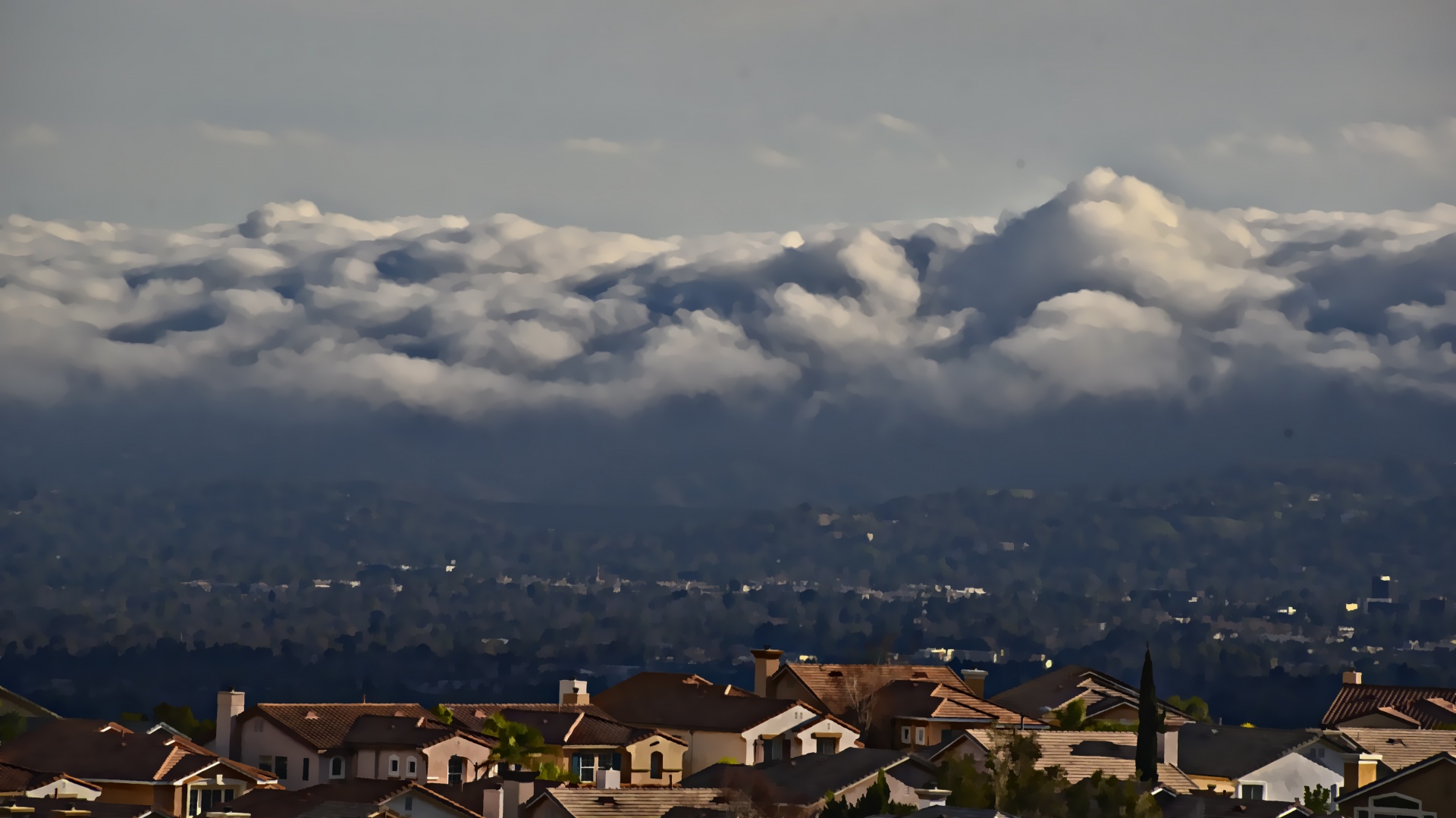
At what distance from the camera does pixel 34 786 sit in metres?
75.2

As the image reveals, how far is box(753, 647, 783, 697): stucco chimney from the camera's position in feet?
400

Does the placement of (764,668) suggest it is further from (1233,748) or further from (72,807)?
(72,807)

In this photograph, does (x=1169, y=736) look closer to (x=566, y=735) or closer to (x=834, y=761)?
(x=834, y=761)

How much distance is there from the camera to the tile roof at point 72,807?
6662 centimetres

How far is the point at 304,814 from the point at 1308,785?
1569 inches

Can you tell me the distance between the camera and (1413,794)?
61.5 meters

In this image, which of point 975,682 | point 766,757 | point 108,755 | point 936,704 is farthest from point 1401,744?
point 108,755

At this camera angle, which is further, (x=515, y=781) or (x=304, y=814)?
(x=515, y=781)

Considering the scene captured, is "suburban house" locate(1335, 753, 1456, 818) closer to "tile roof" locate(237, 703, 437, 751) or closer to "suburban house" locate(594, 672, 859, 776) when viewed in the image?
"suburban house" locate(594, 672, 859, 776)

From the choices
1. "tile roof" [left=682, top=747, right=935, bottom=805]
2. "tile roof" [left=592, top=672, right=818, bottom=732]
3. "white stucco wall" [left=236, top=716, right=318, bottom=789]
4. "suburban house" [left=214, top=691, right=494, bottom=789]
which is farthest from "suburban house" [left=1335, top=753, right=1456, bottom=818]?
"tile roof" [left=592, top=672, right=818, bottom=732]

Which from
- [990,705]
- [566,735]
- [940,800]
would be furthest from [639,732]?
[940,800]

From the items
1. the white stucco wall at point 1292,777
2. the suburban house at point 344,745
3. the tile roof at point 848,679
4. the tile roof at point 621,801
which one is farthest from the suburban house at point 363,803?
the tile roof at point 848,679

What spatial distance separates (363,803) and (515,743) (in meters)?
22.1

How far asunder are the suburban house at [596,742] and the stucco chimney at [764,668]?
55.3 feet
